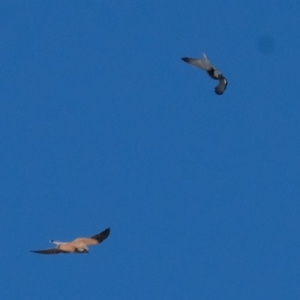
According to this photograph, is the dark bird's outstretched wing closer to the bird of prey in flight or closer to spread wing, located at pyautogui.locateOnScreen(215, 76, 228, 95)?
the bird of prey in flight

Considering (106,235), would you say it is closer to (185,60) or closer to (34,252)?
(34,252)

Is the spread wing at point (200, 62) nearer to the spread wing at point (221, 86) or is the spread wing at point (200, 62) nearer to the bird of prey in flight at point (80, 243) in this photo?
the spread wing at point (221, 86)

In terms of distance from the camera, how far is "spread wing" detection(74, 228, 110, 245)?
143 feet

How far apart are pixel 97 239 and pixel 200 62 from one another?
7165 mm

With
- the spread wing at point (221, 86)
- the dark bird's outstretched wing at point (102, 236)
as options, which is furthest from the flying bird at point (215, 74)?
the dark bird's outstretched wing at point (102, 236)

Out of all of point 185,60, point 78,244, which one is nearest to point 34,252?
point 78,244

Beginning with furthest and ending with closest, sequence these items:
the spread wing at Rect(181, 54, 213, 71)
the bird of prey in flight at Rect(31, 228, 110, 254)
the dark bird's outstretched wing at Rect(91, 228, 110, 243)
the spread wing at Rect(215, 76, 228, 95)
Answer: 1. the spread wing at Rect(215, 76, 228, 95)
2. the spread wing at Rect(181, 54, 213, 71)
3. the dark bird's outstretched wing at Rect(91, 228, 110, 243)
4. the bird of prey in flight at Rect(31, 228, 110, 254)

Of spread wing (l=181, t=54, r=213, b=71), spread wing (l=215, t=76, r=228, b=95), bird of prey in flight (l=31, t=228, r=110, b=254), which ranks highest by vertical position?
spread wing (l=181, t=54, r=213, b=71)

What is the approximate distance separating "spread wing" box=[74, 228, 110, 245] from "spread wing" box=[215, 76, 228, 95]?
6735 millimetres

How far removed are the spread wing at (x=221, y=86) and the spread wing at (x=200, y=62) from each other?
56cm

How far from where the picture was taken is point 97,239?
1727 inches

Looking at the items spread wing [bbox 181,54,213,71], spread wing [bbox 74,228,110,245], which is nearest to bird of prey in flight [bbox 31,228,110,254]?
spread wing [bbox 74,228,110,245]

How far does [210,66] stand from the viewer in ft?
156

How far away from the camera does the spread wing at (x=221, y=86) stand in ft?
156
